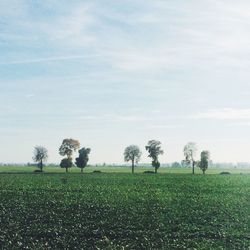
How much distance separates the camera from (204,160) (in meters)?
168

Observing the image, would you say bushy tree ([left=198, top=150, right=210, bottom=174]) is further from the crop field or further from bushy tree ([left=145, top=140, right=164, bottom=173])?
the crop field

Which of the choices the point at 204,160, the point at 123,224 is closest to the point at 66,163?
the point at 204,160

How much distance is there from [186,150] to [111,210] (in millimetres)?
150168

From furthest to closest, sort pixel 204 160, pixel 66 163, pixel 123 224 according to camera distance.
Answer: pixel 204 160, pixel 66 163, pixel 123 224

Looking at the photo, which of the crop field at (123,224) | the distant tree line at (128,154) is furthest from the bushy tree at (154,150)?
the crop field at (123,224)

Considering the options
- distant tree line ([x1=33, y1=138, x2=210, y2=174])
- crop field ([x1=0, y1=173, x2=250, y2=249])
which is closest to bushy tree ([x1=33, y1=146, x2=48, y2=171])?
distant tree line ([x1=33, y1=138, x2=210, y2=174])

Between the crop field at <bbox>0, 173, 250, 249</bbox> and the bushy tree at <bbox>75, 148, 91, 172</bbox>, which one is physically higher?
the bushy tree at <bbox>75, 148, 91, 172</bbox>

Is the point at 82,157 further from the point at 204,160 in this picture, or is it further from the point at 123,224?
the point at 123,224

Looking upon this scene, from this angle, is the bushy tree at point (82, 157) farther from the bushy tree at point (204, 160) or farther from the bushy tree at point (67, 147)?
the bushy tree at point (204, 160)

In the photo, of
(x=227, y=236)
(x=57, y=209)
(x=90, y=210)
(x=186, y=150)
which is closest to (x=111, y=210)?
(x=90, y=210)

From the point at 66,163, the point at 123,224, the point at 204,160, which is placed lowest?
the point at 123,224

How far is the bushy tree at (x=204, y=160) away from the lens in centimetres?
16500

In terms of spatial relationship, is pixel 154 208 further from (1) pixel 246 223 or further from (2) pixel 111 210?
(1) pixel 246 223

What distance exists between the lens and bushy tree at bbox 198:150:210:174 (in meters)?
165
